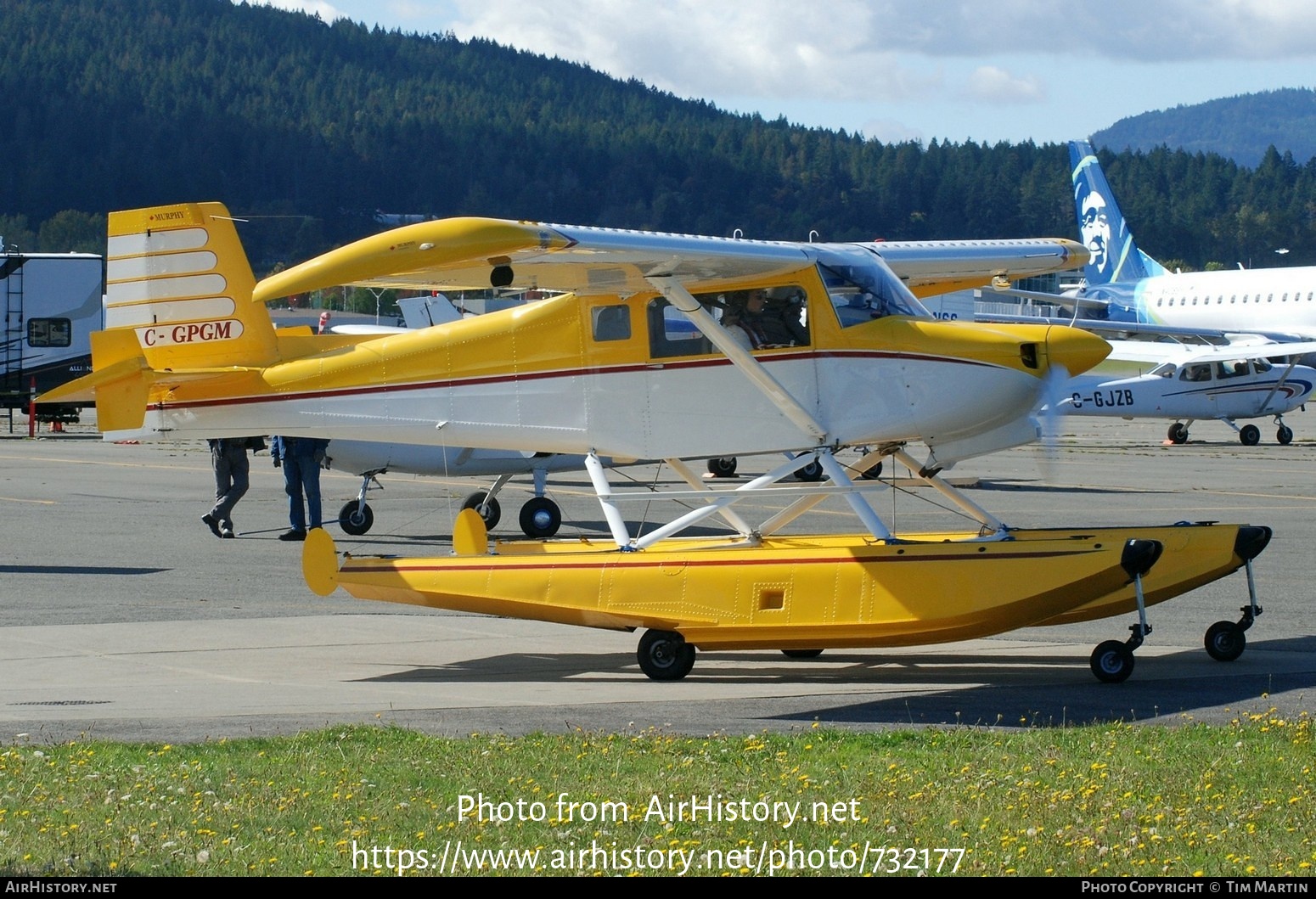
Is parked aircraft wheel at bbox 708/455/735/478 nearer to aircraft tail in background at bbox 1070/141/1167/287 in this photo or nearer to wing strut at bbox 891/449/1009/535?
wing strut at bbox 891/449/1009/535

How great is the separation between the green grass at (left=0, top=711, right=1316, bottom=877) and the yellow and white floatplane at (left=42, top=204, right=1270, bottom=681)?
211 centimetres

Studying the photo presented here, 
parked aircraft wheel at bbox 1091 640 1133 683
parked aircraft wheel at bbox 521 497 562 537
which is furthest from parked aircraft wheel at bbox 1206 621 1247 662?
parked aircraft wheel at bbox 521 497 562 537

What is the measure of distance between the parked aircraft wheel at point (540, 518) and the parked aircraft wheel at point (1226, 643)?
9.12 m

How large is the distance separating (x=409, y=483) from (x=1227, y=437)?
1007 inches

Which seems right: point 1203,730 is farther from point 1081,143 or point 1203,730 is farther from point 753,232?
point 753,232

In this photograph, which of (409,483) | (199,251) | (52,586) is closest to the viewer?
(199,251)

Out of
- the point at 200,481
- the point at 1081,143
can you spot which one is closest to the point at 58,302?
the point at 200,481

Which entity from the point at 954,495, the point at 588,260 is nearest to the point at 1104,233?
the point at 954,495

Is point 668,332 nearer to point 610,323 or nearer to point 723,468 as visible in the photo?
point 610,323

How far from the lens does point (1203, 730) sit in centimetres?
823

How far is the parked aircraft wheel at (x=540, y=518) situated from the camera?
18.4 metres

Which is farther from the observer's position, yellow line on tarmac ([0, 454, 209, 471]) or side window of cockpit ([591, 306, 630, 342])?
yellow line on tarmac ([0, 454, 209, 471])

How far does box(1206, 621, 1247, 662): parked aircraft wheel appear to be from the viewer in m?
10.8

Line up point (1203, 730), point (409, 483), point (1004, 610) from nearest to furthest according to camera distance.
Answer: point (1203, 730) → point (1004, 610) → point (409, 483)
